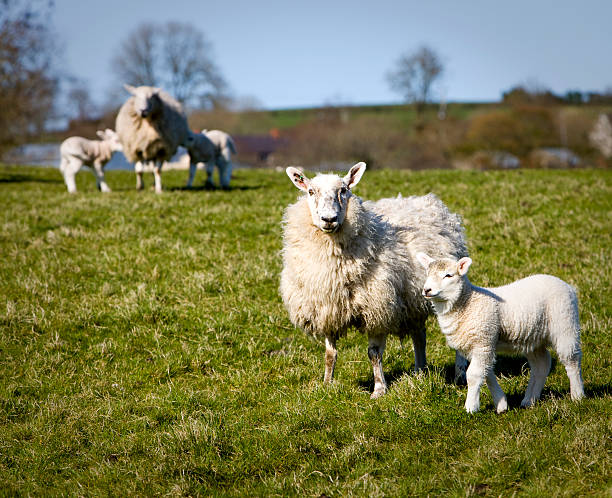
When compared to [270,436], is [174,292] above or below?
above

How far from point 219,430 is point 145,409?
1.05m

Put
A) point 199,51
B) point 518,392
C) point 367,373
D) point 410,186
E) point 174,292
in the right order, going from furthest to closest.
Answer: point 199,51
point 410,186
point 174,292
point 367,373
point 518,392

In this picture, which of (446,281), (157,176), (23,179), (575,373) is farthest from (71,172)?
(575,373)

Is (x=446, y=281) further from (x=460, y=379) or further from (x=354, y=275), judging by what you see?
(x=460, y=379)

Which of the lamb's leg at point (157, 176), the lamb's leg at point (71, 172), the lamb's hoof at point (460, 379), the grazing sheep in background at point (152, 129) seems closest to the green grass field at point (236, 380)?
the lamb's hoof at point (460, 379)

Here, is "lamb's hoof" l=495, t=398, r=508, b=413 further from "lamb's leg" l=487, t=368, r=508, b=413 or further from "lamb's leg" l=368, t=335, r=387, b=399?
"lamb's leg" l=368, t=335, r=387, b=399

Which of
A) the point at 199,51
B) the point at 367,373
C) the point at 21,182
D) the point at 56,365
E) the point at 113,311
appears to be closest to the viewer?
the point at 367,373

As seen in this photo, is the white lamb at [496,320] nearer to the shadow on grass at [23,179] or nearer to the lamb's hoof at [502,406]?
the lamb's hoof at [502,406]

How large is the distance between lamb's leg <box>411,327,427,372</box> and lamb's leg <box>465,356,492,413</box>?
1.39 meters

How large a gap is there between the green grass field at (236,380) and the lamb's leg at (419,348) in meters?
0.24

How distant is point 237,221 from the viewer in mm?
11469

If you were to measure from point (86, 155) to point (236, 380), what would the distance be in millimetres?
11529

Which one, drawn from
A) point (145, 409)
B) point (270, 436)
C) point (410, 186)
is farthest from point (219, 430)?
point (410, 186)

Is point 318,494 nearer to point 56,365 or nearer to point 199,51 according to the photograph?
point 56,365
